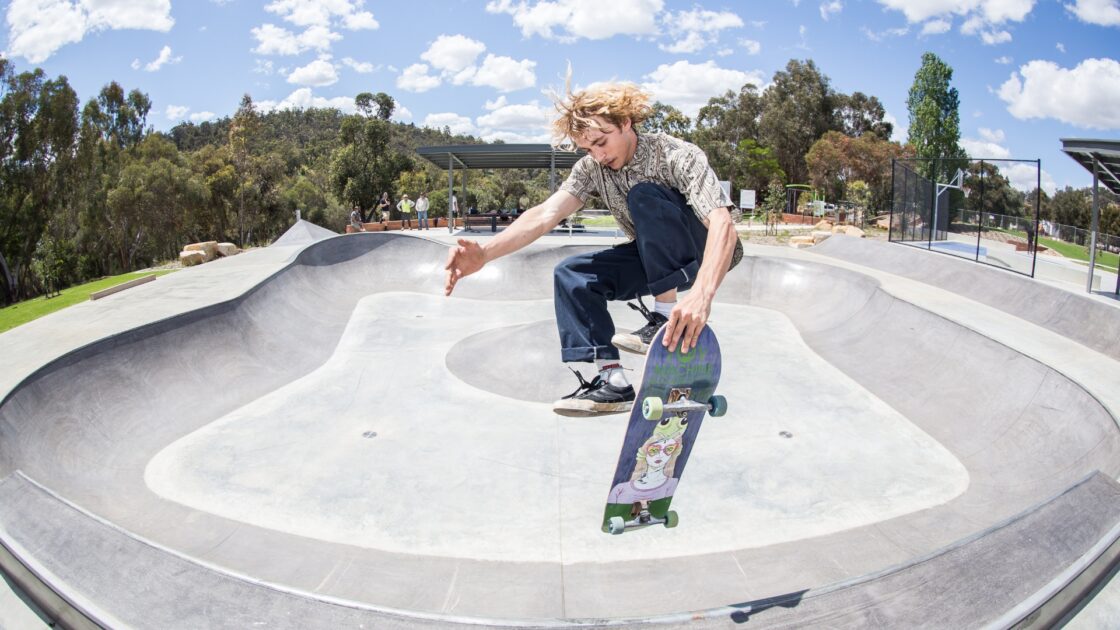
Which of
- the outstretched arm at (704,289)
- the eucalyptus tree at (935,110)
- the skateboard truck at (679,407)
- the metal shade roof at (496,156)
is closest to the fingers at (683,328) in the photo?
the outstretched arm at (704,289)

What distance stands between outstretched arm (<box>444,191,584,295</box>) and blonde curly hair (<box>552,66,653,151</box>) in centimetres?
37

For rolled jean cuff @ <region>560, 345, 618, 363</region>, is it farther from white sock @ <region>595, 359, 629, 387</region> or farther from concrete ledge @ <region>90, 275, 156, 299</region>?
concrete ledge @ <region>90, 275, 156, 299</region>

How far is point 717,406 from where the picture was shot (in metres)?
3.00

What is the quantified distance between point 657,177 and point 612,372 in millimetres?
1071

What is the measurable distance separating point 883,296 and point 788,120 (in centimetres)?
5877

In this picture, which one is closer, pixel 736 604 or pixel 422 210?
pixel 736 604

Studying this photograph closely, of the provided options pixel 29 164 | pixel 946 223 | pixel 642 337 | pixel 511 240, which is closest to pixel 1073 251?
pixel 946 223

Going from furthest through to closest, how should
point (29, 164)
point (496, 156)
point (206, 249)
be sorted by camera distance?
point (29, 164), point (496, 156), point (206, 249)

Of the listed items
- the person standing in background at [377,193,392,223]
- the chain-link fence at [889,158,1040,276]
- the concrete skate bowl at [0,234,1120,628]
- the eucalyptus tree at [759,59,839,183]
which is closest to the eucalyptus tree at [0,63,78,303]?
the person standing in background at [377,193,392,223]

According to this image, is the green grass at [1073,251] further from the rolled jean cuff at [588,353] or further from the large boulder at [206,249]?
the large boulder at [206,249]

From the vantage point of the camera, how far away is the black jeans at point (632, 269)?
3.15m

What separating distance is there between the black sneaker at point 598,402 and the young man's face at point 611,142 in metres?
1.13

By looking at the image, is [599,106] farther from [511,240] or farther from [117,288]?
[117,288]

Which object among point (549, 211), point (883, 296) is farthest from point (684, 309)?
point (883, 296)
